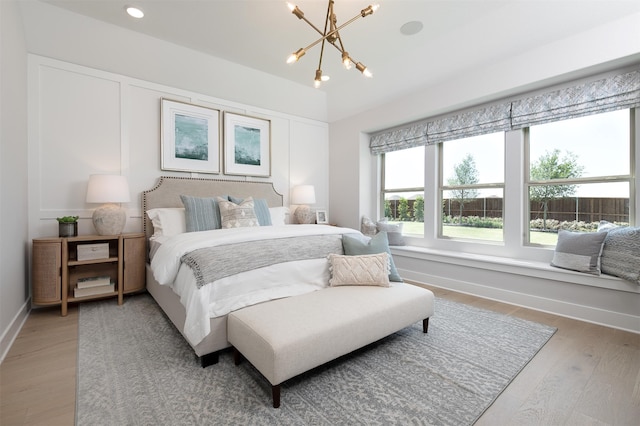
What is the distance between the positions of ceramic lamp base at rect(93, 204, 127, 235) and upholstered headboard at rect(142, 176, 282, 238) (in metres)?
0.41

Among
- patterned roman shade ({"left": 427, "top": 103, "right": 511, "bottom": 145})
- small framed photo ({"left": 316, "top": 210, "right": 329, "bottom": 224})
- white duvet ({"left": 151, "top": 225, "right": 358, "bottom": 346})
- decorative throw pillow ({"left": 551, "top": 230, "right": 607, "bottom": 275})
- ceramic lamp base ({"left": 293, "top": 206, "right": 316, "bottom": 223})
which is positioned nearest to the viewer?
white duvet ({"left": 151, "top": 225, "right": 358, "bottom": 346})

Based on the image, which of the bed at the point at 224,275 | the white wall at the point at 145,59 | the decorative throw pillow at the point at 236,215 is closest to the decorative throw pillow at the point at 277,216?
A: the decorative throw pillow at the point at 236,215

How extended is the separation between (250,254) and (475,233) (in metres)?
3.00

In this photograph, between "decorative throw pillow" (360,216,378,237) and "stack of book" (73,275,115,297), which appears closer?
"stack of book" (73,275,115,297)

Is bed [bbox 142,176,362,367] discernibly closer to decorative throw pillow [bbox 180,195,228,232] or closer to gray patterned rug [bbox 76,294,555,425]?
gray patterned rug [bbox 76,294,555,425]

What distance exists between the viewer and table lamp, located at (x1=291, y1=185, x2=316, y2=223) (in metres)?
4.40

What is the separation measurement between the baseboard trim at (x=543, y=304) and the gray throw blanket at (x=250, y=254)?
1827 mm

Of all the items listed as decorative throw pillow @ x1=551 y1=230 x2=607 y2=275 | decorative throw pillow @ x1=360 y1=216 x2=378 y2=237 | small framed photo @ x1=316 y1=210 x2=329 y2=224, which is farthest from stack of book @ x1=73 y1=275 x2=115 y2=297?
decorative throw pillow @ x1=551 y1=230 x2=607 y2=275

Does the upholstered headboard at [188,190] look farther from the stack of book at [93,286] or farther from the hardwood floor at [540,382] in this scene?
the hardwood floor at [540,382]

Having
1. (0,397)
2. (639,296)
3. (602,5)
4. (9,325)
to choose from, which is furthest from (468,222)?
(9,325)

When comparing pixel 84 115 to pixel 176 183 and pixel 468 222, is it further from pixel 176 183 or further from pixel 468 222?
pixel 468 222

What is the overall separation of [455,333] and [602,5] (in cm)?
297

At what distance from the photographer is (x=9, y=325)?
2082 millimetres

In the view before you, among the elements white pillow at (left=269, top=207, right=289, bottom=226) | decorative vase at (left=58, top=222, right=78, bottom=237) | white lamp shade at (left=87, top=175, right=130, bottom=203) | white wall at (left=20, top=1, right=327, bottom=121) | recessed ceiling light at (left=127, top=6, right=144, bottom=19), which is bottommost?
decorative vase at (left=58, top=222, right=78, bottom=237)
